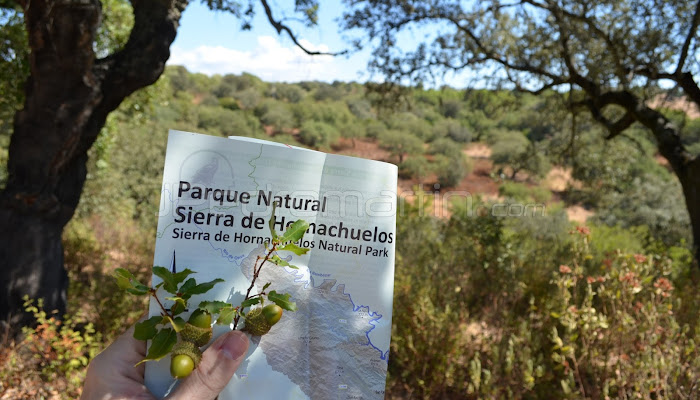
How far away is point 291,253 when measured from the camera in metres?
1.04

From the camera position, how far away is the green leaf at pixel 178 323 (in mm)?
903

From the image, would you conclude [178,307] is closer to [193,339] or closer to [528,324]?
[193,339]

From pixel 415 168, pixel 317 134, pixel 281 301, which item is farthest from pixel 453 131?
pixel 281 301

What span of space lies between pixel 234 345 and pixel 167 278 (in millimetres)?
198

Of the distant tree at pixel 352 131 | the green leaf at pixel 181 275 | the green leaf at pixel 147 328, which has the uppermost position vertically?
the distant tree at pixel 352 131

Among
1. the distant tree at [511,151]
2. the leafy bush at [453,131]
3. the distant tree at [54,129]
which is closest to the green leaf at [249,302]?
the distant tree at [54,129]

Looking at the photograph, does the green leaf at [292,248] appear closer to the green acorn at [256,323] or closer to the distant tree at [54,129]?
the green acorn at [256,323]

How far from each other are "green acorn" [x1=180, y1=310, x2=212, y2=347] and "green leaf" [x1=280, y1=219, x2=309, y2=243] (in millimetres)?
224

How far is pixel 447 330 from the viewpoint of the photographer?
310 cm

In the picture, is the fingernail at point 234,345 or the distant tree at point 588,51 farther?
the distant tree at point 588,51

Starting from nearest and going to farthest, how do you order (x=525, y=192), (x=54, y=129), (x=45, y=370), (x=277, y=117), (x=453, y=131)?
(x=45, y=370)
(x=54, y=129)
(x=525, y=192)
(x=277, y=117)
(x=453, y=131)

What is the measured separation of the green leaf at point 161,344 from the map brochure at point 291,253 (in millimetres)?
71

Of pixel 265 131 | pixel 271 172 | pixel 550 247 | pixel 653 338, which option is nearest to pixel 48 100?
pixel 271 172

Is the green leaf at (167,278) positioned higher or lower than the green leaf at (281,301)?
higher
